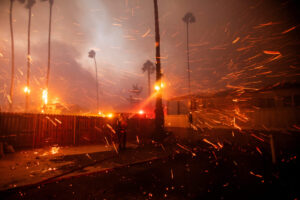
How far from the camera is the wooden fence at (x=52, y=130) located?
911cm

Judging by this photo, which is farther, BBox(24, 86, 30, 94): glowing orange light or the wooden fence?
BBox(24, 86, 30, 94): glowing orange light

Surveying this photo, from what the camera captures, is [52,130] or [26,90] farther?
[26,90]

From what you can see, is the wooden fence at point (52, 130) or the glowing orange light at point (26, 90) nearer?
the wooden fence at point (52, 130)

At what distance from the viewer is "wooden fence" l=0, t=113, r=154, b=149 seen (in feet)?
29.9

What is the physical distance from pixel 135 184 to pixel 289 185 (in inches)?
165

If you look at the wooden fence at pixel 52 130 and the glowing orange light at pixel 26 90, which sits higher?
the glowing orange light at pixel 26 90

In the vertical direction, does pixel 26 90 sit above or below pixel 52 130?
above

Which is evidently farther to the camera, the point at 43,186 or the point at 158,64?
the point at 158,64

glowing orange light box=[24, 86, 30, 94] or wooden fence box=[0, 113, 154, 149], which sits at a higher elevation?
glowing orange light box=[24, 86, 30, 94]

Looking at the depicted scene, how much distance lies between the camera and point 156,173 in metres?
5.43

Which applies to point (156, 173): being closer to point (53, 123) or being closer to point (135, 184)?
point (135, 184)

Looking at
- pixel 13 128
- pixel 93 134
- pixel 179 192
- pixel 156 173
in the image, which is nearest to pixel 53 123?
pixel 13 128

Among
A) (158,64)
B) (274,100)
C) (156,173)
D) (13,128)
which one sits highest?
(158,64)

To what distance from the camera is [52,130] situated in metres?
10.5
